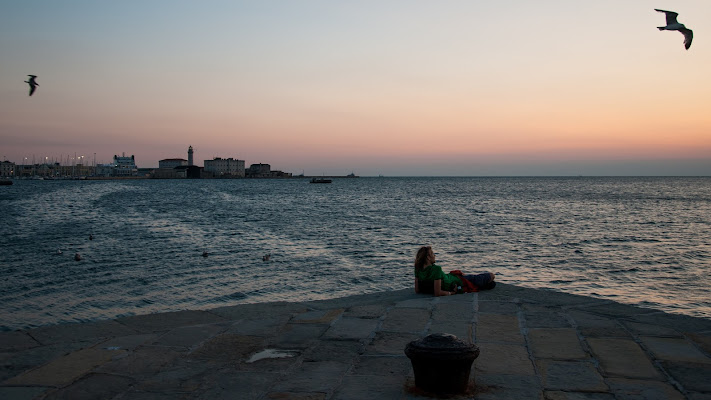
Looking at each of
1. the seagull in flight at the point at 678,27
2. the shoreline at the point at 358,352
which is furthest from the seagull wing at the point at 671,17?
the shoreline at the point at 358,352

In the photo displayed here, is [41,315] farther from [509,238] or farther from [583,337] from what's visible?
[509,238]

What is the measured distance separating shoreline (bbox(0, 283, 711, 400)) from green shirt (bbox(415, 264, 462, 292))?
547 mm

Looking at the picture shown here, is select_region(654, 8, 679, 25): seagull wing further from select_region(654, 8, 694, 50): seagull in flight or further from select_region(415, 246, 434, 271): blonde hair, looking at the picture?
select_region(415, 246, 434, 271): blonde hair

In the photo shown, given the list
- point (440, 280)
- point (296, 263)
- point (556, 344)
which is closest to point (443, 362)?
point (556, 344)

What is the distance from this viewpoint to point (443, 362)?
4180mm

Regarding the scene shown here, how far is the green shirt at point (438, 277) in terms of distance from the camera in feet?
26.8

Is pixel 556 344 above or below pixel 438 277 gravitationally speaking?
below

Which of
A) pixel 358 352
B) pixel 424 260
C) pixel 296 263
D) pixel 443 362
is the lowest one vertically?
pixel 296 263

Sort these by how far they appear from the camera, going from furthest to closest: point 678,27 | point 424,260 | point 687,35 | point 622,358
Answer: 1. point 424,260
2. point 687,35
3. point 678,27
4. point 622,358

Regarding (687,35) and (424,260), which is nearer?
(687,35)

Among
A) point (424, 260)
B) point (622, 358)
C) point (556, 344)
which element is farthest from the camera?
point (424, 260)

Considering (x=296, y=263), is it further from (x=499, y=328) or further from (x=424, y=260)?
(x=499, y=328)

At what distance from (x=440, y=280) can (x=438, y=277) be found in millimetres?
65

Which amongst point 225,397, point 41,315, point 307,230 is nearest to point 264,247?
point 307,230
